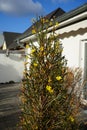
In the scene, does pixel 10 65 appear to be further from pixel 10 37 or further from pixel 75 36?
pixel 10 37

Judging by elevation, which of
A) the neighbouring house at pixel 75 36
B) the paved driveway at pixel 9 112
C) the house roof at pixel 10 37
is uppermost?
the house roof at pixel 10 37

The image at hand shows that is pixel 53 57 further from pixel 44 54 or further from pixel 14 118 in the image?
pixel 14 118

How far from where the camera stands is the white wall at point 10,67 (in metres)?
16.5

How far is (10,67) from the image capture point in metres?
16.8

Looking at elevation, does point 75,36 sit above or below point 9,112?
above

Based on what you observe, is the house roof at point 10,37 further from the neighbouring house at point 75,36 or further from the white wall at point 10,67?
the neighbouring house at point 75,36

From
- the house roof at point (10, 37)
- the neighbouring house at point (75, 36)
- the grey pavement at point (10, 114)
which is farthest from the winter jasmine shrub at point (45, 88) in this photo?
the house roof at point (10, 37)

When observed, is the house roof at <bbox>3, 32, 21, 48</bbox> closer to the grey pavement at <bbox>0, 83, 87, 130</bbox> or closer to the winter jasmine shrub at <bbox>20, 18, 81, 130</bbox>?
the grey pavement at <bbox>0, 83, 87, 130</bbox>

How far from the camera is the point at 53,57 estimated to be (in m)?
Answer: 4.60

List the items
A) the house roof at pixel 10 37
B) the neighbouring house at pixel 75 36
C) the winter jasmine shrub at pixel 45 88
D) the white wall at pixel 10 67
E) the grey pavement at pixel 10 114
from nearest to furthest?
1. the winter jasmine shrub at pixel 45 88
2. the grey pavement at pixel 10 114
3. the neighbouring house at pixel 75 36
4. the white wall at pixel 10 67
5. the house roof at pixel 10 37

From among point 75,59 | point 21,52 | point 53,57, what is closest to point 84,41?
point 75,59

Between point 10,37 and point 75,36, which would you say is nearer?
point 75,36

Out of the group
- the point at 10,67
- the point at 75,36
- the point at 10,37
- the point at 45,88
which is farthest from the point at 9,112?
the point at 10,37

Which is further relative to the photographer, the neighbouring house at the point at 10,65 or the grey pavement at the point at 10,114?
the neighbouring house at the point at 10,65
